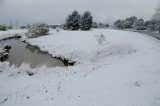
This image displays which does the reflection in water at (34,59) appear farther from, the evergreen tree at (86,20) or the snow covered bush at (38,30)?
the evergreen tree at (86,20)

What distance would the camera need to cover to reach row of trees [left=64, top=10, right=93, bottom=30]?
6975 centimetres

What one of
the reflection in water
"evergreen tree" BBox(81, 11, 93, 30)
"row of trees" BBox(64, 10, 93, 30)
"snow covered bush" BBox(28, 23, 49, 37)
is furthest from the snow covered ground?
"row of trees" BBox(64, 10, 93, 30)

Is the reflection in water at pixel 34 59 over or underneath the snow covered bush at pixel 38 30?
underneath

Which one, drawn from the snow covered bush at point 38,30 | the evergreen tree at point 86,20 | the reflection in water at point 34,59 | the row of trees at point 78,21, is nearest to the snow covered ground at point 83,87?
the reflection in water at point 34,59

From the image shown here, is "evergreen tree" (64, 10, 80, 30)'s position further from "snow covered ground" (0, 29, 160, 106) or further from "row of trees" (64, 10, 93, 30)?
"snow covered ground" (0, 29, 160, 106)

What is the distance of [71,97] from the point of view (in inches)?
483

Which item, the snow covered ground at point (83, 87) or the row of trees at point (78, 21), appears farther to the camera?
the row of trees at point (78, 21)

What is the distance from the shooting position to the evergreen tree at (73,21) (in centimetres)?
6988

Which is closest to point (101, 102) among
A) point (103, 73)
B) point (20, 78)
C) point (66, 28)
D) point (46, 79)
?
point (103, 73)

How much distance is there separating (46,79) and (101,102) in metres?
7.49

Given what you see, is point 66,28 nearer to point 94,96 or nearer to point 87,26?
point 87,26

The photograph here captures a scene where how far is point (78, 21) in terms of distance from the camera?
7181 centimetres

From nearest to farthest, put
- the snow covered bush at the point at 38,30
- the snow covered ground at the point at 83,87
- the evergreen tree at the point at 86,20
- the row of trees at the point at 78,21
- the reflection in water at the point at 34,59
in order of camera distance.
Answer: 1. the snow covered ground at the point at 83,87
2. the reflection in water at the point at 34,59
3. the snow covered bush at the point at 38,30
4. the evergreen tree at the point at 86,20
5. the row of trees at the point at 78,21

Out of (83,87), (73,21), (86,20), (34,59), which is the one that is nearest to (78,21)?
(73,21)
